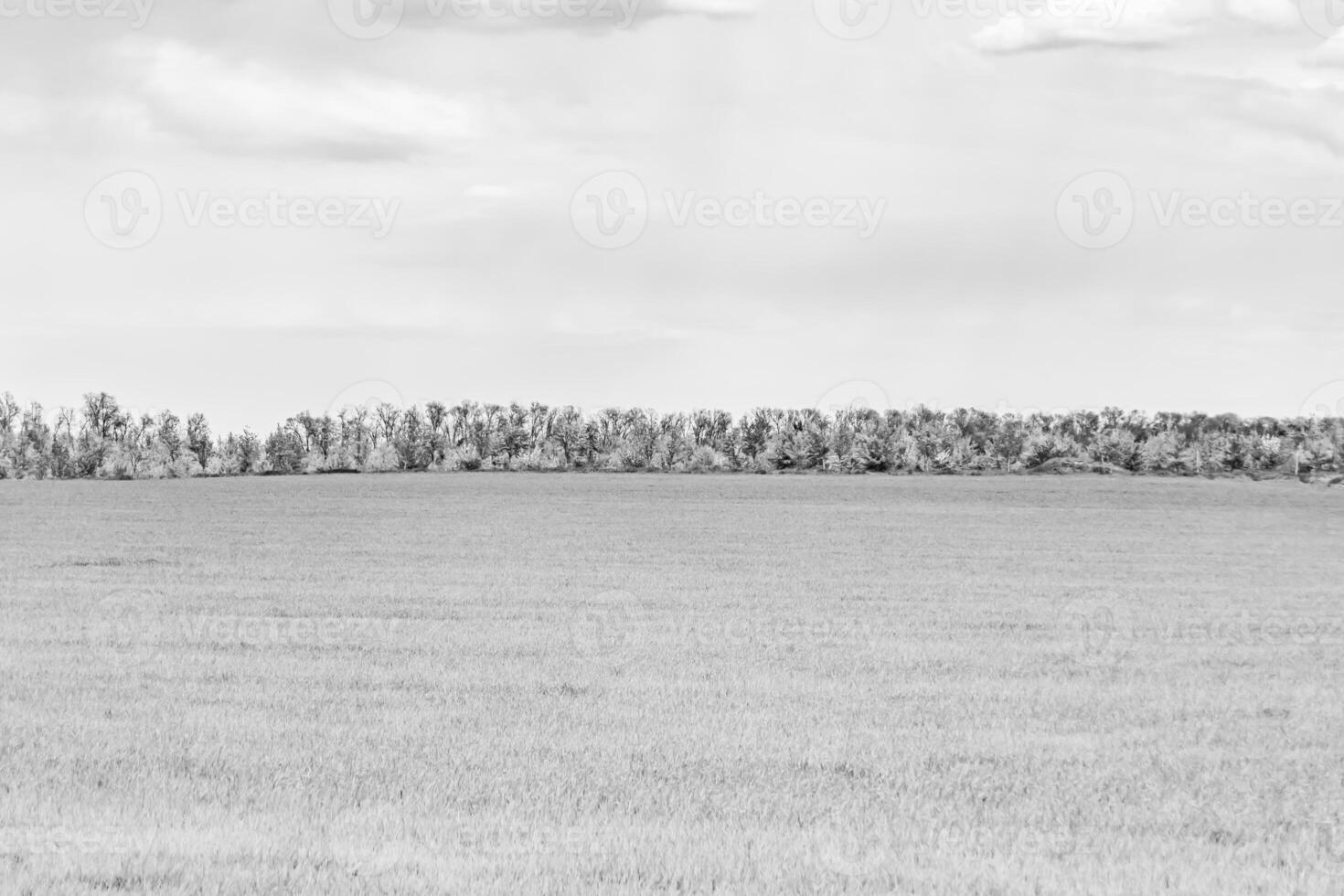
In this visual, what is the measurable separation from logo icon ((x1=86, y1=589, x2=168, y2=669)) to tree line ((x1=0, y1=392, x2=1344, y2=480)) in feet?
219

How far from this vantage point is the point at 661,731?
1259 centimetres

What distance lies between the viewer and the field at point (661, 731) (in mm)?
8297

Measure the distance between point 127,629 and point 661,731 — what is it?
10327 mm

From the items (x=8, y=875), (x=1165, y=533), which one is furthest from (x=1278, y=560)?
(x=8, y=875)

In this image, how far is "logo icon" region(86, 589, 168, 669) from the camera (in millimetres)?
16908

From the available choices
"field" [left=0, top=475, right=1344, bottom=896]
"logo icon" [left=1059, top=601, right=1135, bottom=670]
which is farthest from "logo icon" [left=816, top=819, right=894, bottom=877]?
"logo icon" [left=1059, top=601, right=1135, bottom=670]

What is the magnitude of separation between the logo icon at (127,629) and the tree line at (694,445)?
219 ft

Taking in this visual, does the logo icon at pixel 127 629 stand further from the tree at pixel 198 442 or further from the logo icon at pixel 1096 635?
the tree at pixel 198 442

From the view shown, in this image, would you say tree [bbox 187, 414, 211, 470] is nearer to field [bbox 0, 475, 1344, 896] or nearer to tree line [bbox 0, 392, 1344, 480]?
tree line [bbox 0, 392, 1344, 480]

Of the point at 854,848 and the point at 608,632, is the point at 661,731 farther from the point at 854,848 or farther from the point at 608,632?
the point at 608,632

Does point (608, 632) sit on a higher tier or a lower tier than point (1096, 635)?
higher

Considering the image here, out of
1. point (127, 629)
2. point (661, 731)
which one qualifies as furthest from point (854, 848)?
point (127, 629)

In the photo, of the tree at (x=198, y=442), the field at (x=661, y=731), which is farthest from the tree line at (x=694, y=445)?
the field at (x=661, y=731)

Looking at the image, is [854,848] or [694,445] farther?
[694,445]
